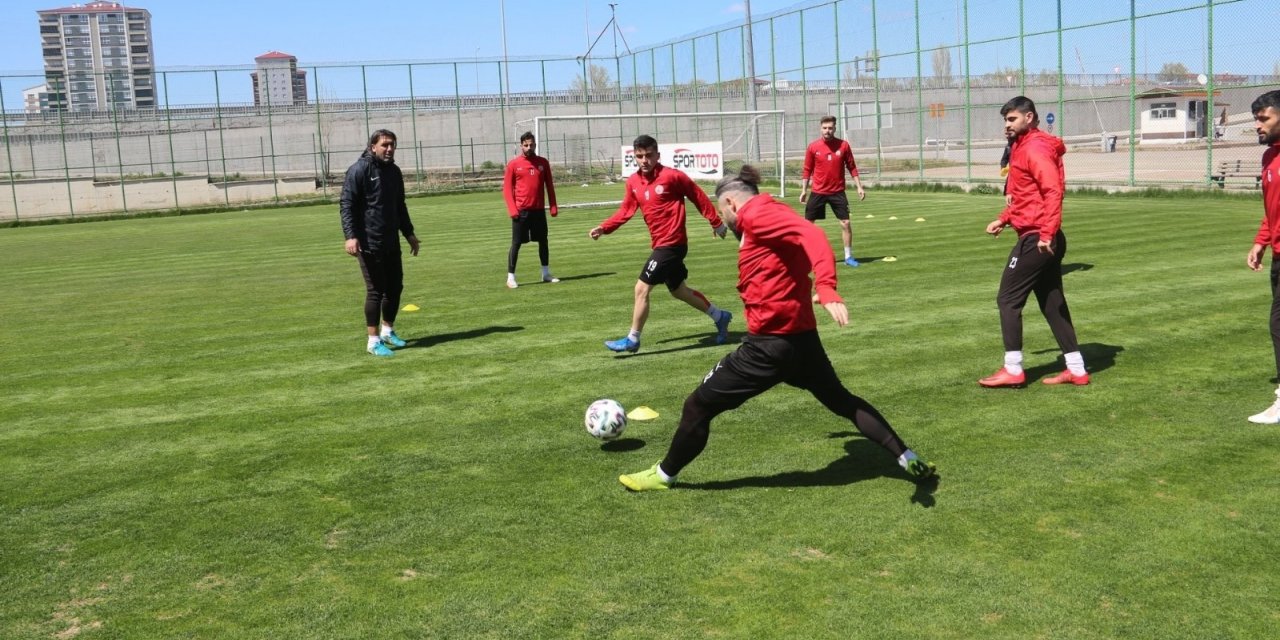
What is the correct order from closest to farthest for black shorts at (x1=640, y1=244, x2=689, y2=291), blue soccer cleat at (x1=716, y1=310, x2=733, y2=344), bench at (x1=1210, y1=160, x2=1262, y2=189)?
black shorts at (x1=640, y1=244, x2=689, y2=291) → blue soccer cleat at (x1=716, y1=310, x2=733, y2=344) → bench at (x1=1210, y1=160, x2=1262, y2=189)

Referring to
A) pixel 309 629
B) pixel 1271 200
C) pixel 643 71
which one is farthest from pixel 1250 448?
pixel 643 71

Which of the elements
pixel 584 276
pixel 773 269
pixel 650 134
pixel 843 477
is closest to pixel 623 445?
pixel 843 477

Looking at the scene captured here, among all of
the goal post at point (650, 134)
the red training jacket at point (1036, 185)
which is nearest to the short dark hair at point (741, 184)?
the red training jacket at point (1036, 185)

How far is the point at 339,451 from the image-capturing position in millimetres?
6992

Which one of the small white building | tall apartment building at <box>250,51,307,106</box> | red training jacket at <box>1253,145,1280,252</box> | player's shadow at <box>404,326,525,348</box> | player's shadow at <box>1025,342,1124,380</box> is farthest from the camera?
tall apartment building at <box>250,51,307,106</box>

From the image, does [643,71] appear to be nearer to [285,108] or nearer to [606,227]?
[285,108]

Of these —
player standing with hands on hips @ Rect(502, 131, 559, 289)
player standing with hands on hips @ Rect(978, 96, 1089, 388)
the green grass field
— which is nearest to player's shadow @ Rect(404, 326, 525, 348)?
the green grass field

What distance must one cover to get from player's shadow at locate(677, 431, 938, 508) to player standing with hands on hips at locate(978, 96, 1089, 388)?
202cm

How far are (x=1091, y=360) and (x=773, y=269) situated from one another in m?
4.33

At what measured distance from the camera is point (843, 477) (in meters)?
6.17

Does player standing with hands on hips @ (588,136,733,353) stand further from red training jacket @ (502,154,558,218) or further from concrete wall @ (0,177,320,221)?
concrete wall @ (0,177,320,221)

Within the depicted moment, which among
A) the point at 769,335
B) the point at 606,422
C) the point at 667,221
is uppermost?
the point at 667,221

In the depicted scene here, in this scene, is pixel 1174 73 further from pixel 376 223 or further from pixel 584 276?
pixel 376 223

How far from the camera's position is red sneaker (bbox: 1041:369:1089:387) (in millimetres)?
8055
